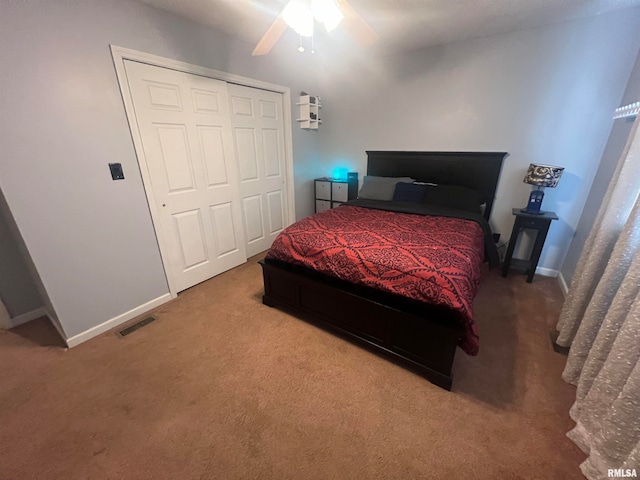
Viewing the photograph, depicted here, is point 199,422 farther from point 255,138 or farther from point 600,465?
point 255,138

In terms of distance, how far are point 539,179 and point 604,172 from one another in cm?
45

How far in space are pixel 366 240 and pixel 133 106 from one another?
2.04 m

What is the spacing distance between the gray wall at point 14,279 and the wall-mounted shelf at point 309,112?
9.83 feet

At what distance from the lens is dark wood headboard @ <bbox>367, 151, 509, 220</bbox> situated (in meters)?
2.95

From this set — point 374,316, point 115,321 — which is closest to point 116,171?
point 115,321

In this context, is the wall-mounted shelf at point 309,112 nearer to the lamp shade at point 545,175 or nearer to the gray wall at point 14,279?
the lamp shade at point 545,175

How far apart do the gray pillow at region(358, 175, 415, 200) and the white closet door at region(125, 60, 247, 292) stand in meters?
1.61

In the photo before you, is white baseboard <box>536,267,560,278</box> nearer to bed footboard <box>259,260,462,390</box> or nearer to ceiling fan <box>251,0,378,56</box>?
bed footboard <box>259,260,462,390</box>

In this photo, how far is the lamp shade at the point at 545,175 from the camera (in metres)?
2.45

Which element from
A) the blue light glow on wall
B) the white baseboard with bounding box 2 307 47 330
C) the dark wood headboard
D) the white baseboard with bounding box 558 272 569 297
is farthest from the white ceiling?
the white baseboard with bounding box 2 307 47 330

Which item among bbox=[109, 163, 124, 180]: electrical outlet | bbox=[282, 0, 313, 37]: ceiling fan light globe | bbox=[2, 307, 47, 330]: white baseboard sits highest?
bbox=[282, 0, 313, 37]: ceiling fan light globe

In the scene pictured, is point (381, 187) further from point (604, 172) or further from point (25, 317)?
point (25, 317)

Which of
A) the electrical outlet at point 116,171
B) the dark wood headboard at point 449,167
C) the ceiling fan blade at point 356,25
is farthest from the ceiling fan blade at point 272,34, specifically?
the dark wood headboard at point 449,167

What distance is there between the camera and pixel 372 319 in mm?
1790
